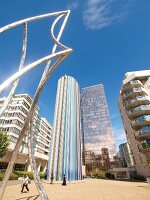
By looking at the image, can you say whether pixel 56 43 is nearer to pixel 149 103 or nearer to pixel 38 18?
pixel 38 18

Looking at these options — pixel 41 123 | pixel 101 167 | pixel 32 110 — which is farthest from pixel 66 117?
pixel 101 167

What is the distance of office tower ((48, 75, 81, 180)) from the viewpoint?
3035 cm

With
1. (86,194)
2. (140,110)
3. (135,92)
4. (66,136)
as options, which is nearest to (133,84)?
(135,92)

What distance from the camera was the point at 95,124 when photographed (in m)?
120

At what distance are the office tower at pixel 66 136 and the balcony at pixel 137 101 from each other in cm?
1259

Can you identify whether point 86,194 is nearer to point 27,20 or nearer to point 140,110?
point 27,20

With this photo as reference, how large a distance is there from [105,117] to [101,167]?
36793 millimetres

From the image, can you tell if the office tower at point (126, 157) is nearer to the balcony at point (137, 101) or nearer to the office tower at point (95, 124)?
the office tower at point (95, 124)

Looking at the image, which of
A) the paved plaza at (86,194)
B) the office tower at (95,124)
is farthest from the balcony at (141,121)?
the office tower at (95,124)

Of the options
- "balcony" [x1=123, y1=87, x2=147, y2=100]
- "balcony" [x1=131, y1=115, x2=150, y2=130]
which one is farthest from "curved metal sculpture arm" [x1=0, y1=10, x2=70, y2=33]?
"balcony" [x1=123, y1=87, x2=147, y2=100]

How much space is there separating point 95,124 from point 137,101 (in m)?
85.0

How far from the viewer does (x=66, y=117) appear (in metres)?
34.7

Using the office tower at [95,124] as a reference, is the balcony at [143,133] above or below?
below

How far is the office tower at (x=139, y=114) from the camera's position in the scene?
3303 centimetres
